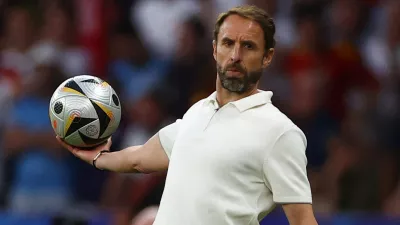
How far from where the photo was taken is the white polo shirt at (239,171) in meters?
4.77

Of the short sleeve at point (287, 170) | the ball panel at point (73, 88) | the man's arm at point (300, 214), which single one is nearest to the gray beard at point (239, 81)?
the short sleeve at point (287, 170)

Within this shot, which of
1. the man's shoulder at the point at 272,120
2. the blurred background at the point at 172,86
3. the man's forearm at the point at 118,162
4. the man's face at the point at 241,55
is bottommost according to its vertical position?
the blurred background at the point at 172,86

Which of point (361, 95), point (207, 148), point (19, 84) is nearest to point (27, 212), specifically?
point (19, 84)

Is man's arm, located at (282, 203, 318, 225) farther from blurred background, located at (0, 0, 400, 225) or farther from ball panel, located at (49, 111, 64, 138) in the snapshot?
blurred background, located at (0, 0, 400, 225)

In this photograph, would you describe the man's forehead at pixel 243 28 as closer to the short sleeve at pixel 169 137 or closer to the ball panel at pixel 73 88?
the short sleeve at pixel 169 137

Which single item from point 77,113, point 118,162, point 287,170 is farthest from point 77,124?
point 287,170

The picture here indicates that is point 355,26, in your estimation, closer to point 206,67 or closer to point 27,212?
point 206,67

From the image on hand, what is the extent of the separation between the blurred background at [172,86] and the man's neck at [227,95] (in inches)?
137

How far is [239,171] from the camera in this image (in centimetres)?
482

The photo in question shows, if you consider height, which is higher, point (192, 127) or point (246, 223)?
point (192, 127)

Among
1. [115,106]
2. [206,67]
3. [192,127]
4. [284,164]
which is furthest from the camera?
[206,67]

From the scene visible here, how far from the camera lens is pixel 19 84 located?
10.2 metres

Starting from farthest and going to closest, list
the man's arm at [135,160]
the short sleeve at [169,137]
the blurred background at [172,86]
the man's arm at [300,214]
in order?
the blurred background at [172,86], the man's arm at [135,160], the short sleeve at [169,137], the man's arm at [300,214]

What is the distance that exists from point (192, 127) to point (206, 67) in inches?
199
